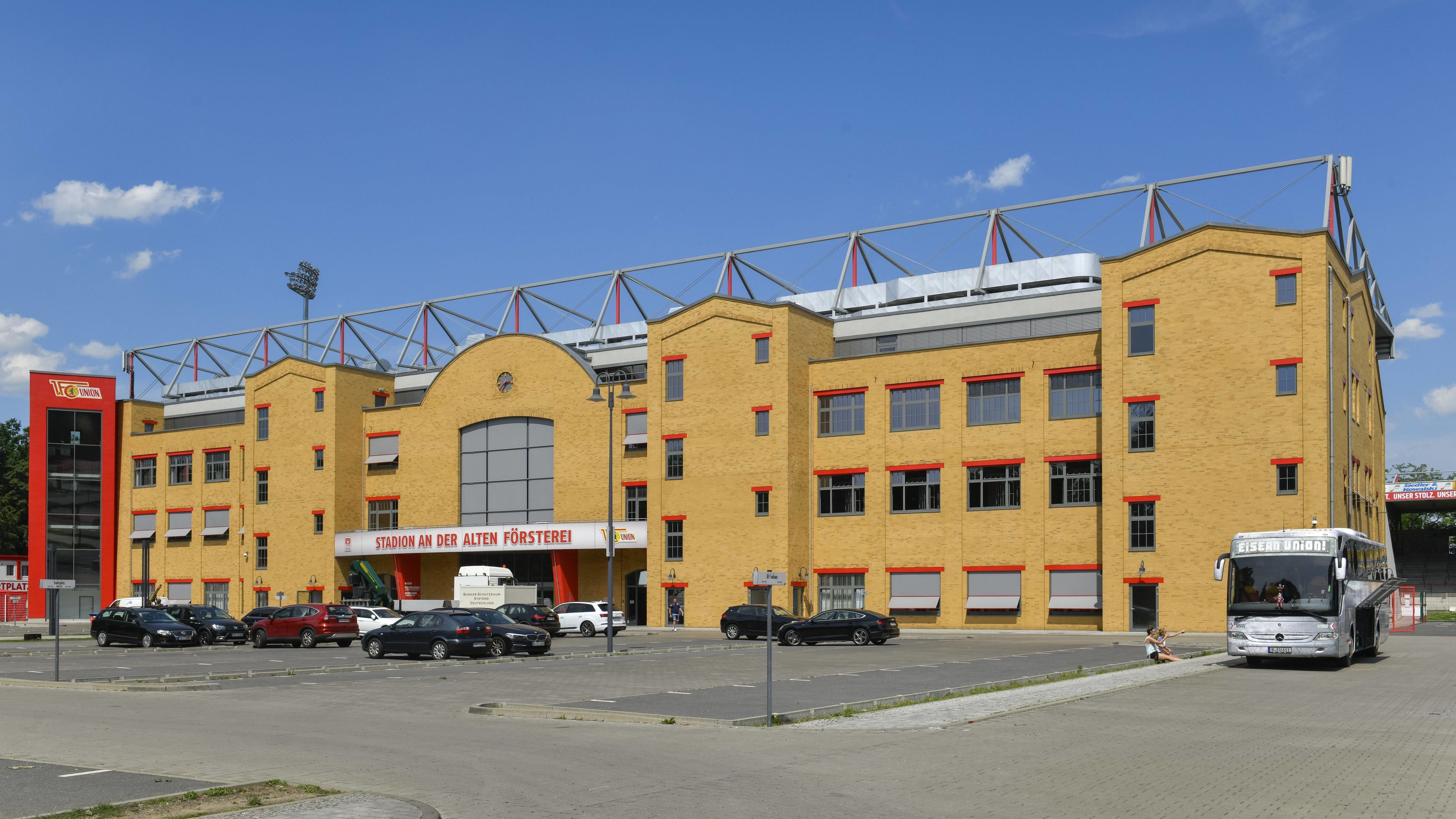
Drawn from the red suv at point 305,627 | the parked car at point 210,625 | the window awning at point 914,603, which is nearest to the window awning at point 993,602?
the window awning at point 914,603

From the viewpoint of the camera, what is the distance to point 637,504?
61.3 meters

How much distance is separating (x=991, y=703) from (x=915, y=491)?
3528cm

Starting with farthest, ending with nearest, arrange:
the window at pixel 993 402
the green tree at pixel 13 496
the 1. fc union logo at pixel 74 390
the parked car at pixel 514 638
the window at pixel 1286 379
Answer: the green tree at pixel 13 496, the 1. fc union logo at pixel 74 390, the window at pixel 993 402, the window at pixel 1286 379, the parked car at pixel 514 638

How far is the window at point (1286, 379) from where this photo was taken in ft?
149

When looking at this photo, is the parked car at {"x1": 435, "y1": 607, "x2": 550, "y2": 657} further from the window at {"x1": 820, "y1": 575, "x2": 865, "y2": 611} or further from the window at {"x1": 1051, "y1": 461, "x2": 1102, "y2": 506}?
the window at {"x1": 1051, "y1": 461, "x2": 1102, "y2": 506}

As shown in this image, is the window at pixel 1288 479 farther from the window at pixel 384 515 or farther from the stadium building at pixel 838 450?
the window at pixel 384 515

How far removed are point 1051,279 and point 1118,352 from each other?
41.1 ft

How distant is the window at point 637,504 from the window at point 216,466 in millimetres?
28138

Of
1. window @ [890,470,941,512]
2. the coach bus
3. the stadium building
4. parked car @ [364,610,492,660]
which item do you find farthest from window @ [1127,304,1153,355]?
parked car @ [364,610,492,660]

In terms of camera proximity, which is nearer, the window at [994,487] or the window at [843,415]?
the window at [994,487]

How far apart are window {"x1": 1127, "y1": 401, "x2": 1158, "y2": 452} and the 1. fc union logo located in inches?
2490

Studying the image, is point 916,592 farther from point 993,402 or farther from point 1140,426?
point 1140,426

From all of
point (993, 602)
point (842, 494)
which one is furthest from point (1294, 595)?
point (842, 494)

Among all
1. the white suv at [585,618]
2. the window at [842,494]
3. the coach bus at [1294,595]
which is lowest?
the white suv at [585,618]
